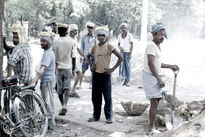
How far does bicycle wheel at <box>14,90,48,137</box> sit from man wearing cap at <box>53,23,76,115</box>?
1.15 m

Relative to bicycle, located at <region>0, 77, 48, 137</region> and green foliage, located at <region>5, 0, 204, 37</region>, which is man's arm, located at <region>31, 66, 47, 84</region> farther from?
green foliage, located at <region>5, 0, 204, 37</region>

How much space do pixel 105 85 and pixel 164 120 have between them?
124cm

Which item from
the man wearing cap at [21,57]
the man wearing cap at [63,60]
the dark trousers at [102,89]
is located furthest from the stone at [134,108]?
the man wearing cap at [21,57]

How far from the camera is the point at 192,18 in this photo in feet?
165

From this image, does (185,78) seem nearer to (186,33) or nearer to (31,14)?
(31,14)

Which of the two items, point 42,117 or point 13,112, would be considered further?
point 42,117

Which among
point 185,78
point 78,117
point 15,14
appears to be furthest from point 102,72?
point 15,14

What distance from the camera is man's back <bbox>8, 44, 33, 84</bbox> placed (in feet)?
15.0

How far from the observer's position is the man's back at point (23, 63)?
458cm

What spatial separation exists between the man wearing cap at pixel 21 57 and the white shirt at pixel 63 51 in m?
1.22

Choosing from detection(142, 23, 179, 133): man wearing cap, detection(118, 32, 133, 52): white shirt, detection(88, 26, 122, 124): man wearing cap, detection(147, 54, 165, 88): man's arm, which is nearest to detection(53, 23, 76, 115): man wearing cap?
detection(88, 26, 122, 124): man wearing cap

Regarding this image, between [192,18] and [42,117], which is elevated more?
[192,18]

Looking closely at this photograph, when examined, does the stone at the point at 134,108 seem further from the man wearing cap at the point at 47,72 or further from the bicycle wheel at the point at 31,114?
the bicycle wheel at the point at 31,114

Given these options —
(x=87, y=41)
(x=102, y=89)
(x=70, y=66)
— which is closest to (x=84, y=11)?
(x=87, y=41)
